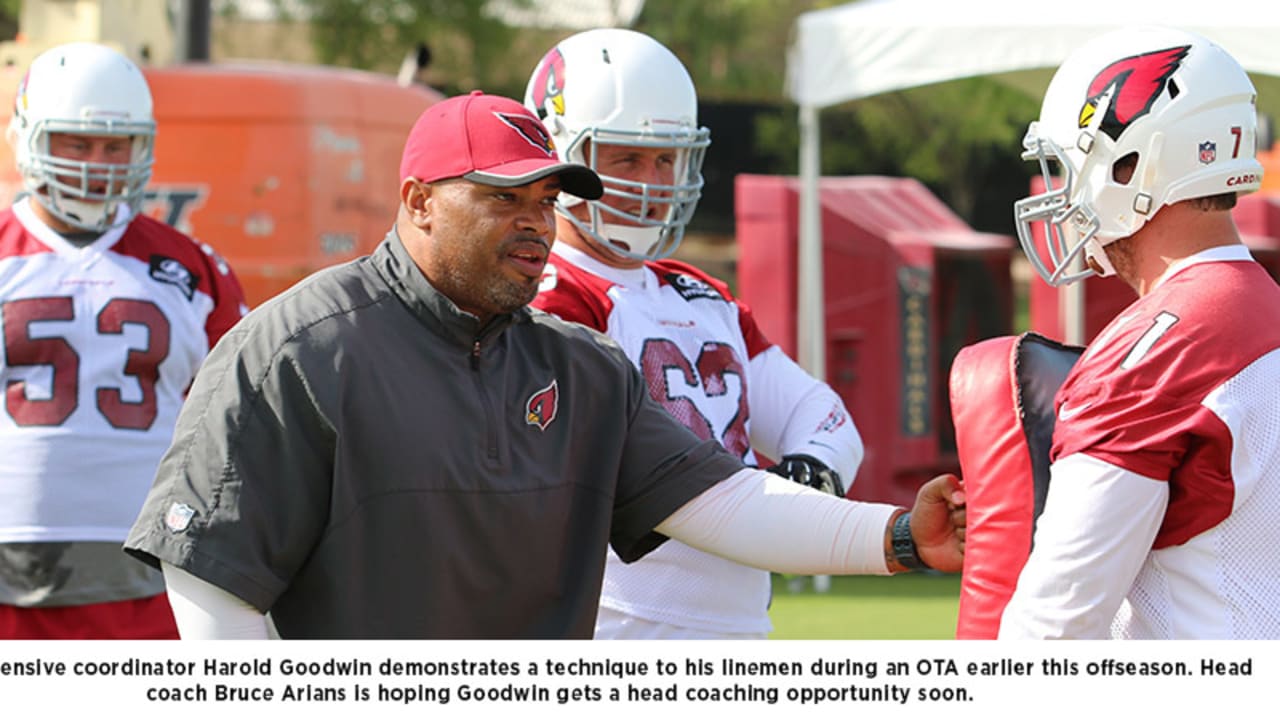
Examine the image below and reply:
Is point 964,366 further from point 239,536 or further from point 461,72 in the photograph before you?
point 461,72

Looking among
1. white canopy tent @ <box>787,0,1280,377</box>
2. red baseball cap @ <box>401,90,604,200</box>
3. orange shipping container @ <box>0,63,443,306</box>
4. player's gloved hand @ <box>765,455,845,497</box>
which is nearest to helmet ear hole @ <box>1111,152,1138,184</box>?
red baseball cap @ <box>401,90,604,200</box>

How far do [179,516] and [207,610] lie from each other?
0.14 meters

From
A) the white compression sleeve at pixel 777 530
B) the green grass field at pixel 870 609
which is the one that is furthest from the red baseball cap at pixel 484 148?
the green grass field at pixel 870 609

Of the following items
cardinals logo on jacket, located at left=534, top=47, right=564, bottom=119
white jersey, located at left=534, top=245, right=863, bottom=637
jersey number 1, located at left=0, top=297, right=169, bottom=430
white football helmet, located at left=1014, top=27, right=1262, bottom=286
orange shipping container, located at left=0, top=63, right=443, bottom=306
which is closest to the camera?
white football helmet, located at left=1014, top=27, right=1262, bottom=286

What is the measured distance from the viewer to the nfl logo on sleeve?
2.31 meters

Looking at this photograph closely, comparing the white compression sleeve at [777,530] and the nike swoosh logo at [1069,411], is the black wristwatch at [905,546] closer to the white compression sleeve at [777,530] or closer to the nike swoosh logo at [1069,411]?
the white compression sleeve at [777,530]

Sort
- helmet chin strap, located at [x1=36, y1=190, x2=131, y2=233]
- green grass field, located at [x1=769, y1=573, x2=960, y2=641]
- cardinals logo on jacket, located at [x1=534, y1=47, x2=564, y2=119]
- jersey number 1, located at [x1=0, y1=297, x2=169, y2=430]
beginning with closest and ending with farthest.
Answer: cardinals logo on jacket, located at [x1=534, y1=47, x2=564, y2=119]
jersey number 1, located at [x1=0, y1=297, x2=169, y2=430]
helmet chin strap, located at [x1=36, y1=190, x2=131, y2=233]
green grass field, located at [x1=769, y1=573, x2=960, y2=641]

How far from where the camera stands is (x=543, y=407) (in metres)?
2.62

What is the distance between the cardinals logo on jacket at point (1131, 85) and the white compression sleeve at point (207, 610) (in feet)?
4.80

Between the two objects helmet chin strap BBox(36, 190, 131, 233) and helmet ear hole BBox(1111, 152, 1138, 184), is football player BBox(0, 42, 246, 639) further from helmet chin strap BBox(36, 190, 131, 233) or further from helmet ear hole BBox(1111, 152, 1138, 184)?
helmet ear hole BBox(1111, 152, 1138, 184)

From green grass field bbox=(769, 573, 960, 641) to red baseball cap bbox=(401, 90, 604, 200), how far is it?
4297mm

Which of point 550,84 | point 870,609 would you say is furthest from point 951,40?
point 550,84

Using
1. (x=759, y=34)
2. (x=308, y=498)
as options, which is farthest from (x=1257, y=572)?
(x=759, y=34)

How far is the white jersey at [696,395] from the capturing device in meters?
3.26
